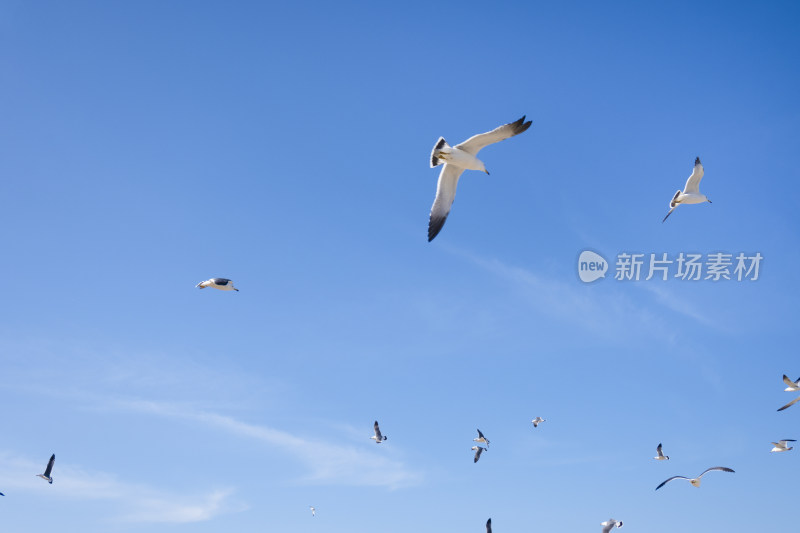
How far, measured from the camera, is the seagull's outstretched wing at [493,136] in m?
21.4

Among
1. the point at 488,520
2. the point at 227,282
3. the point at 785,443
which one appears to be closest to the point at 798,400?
the point at 785,443

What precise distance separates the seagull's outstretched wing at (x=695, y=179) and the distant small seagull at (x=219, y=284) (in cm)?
2002

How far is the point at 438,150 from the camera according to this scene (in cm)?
2245

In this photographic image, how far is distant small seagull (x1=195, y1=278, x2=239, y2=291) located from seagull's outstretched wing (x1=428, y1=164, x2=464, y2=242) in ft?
34.6

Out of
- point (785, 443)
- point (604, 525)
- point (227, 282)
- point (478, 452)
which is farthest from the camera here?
point (478, 452)

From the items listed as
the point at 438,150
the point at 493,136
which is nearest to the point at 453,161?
the point at 438,150

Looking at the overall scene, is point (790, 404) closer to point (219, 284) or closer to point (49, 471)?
point (219, 284)

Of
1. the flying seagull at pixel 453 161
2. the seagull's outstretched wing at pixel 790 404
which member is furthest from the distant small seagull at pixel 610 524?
the flying seagull at pixel 453 161

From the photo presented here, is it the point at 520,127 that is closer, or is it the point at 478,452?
the point at 520,127

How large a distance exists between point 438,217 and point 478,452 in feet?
86.6

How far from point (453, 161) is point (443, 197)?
1.50 meters

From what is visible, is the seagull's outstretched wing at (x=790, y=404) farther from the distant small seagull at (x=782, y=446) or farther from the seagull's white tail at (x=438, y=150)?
the seagull's white tail at (x=438, y=150)

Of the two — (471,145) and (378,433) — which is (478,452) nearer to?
(378,433)

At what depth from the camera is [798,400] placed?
120 ft
